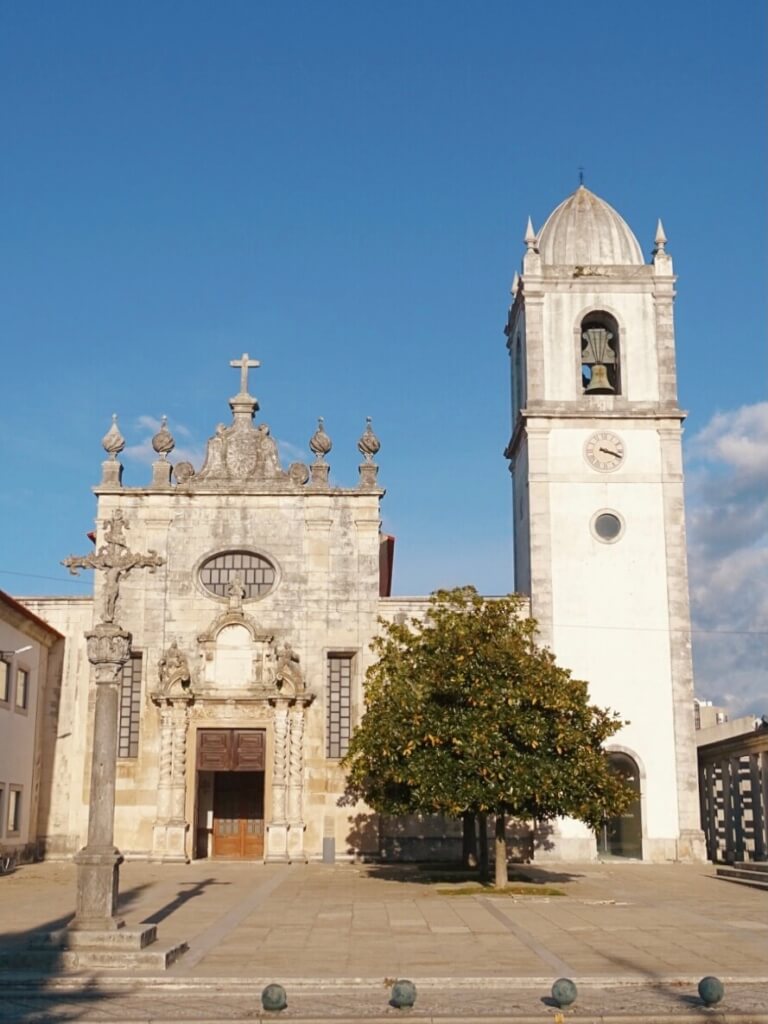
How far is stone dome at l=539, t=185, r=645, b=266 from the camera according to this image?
123ft

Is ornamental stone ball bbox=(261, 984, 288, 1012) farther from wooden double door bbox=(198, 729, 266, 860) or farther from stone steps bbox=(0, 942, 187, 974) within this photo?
wooden double door bbox=(198, 729, 266, 860)

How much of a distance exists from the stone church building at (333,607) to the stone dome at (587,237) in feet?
0.41

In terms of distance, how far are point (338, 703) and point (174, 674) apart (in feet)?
15.5

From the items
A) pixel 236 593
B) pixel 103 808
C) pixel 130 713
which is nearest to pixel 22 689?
pixel 130 713

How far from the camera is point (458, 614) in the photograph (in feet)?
85.6

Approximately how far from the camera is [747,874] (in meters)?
27.8

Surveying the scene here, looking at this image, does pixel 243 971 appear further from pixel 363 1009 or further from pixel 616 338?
pixel 616 338

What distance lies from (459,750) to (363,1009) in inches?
492

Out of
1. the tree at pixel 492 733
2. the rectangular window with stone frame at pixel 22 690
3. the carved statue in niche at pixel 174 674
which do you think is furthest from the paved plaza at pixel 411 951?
the carved statue in niche at pixel 174 674

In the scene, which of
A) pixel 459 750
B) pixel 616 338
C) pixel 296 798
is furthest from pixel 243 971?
pixel 616 338

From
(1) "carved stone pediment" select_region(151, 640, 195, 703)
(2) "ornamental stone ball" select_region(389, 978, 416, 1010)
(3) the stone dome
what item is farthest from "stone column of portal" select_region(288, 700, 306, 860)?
(2) "ornamental stone ball" select_region(389, 978, 416, 1010)

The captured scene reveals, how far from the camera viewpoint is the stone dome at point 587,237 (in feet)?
123

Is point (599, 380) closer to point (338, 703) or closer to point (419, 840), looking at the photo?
point (338, 703)

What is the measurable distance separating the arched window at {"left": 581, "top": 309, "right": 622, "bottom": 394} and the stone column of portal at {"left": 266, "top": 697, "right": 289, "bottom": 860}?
43.2 ft
